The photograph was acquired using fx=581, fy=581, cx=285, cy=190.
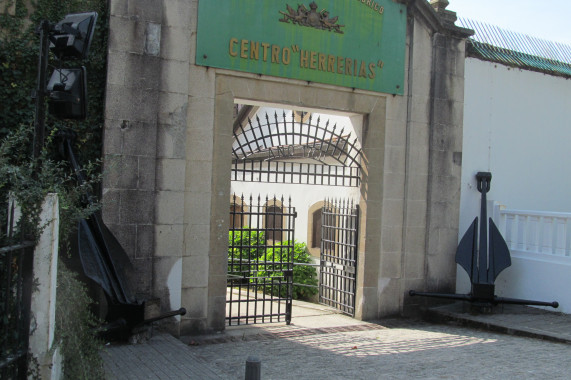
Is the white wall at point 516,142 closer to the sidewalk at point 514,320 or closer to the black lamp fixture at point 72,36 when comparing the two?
the sidewalk at point 514,320

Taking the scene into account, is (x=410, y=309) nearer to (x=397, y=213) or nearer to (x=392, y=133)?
(x=397, y=213)

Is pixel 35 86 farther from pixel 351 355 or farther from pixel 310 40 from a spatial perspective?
pixel 351 355

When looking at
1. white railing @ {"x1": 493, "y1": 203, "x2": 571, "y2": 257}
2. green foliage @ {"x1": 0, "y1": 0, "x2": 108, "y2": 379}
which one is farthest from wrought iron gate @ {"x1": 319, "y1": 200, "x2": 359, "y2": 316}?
green foliage @ {"x1": 0, "y1": 0, "x2": 108, "y2": 379}

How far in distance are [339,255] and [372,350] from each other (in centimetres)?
284

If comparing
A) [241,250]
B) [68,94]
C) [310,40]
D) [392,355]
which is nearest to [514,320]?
[392,355]

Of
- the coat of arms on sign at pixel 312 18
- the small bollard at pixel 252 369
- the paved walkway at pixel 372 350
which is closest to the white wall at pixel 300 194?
the paved walkway at pixel 372 350

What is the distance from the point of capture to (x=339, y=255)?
10.3 meters

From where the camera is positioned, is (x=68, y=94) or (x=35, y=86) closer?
(x=68, y=94)

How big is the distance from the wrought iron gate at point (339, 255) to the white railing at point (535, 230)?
2622 millimetres

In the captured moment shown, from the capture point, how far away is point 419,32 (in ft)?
32.1

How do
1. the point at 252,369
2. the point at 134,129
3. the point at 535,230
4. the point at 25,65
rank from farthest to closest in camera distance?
the point at 535,230 → the point at 134,129 → the point at 25,65 → the point at 252,369

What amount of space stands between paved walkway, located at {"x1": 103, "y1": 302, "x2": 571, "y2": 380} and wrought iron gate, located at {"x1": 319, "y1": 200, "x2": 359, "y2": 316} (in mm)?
424

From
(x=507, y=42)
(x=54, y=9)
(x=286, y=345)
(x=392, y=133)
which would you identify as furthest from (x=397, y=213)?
(x=54, y=9)

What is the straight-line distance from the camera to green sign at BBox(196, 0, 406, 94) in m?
8.07
